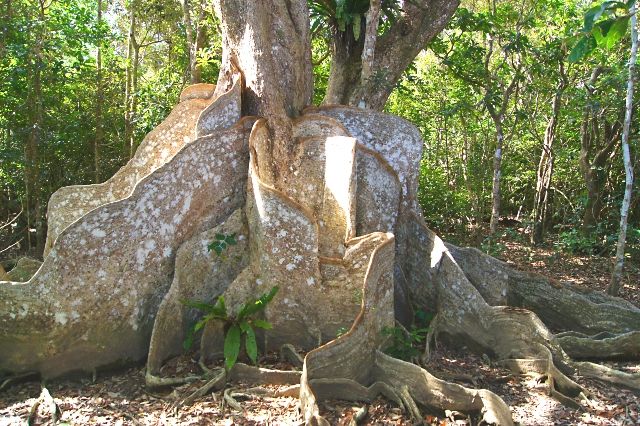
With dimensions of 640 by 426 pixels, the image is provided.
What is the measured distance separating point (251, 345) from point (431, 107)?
32.9 ft

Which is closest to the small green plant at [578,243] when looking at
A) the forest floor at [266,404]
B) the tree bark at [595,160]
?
the tree bark at [595,160]

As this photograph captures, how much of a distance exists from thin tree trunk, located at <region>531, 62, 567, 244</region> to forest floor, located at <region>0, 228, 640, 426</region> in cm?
694

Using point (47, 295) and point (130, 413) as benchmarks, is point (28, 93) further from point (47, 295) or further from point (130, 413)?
point (130, 413)

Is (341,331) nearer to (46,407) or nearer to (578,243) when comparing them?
(46,407)

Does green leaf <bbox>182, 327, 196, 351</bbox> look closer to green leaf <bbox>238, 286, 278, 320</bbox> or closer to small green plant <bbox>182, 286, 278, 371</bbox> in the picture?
small green plant <bbox>182, 286, 278, 371</bbox>

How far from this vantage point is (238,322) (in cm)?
530

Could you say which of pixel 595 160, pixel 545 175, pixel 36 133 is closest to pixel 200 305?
pixel 36 133

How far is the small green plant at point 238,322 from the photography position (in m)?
5.12

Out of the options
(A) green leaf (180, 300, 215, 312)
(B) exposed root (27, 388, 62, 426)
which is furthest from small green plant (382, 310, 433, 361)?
(B) exposed root (27, 388, 62, 426)

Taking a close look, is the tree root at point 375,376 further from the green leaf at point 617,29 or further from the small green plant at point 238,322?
the green leaf at point 617,29

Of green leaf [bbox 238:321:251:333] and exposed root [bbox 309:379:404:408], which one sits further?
green leaf [bbox 238:321:251:333]

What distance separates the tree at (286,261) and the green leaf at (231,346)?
123mm

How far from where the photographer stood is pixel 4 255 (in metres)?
9.74

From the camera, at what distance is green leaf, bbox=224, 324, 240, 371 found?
4992 mm
